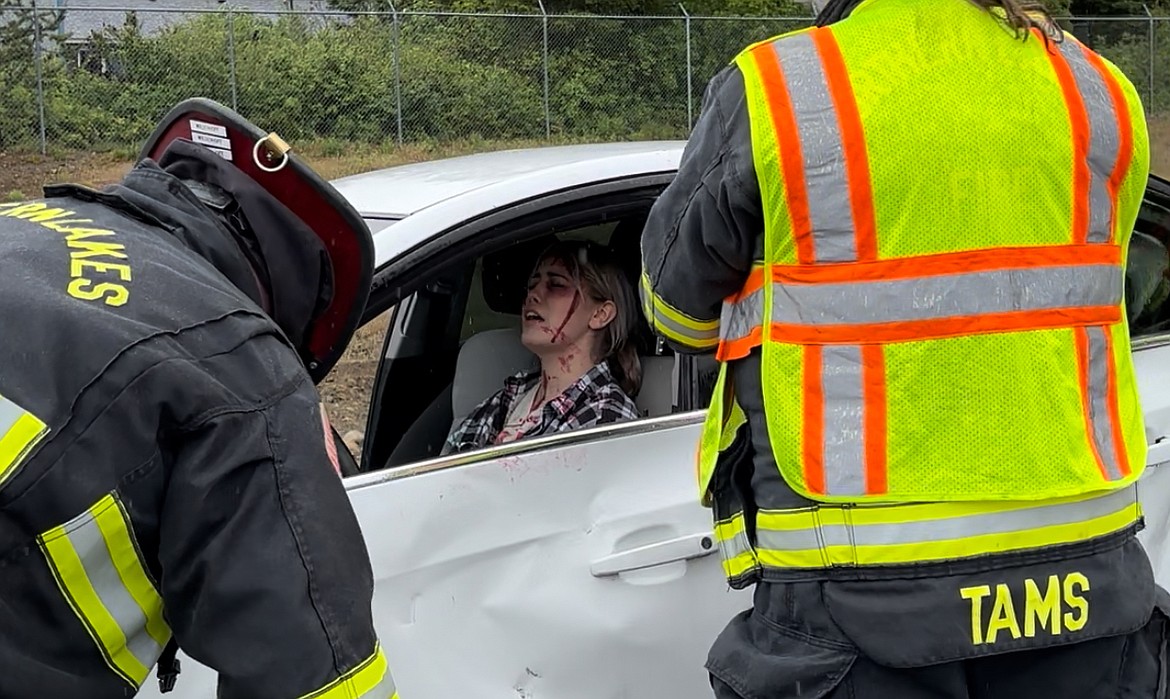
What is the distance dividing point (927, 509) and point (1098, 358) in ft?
1.13

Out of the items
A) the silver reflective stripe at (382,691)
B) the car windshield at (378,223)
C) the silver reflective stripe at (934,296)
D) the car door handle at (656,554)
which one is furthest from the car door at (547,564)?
the silver reflective stripe at (382,691)

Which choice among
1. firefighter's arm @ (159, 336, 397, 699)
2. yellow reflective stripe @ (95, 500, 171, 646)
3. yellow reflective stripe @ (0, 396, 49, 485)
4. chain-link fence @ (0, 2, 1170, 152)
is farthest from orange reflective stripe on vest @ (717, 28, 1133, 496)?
chain-link fence @ (0, 2, 1170, 152)

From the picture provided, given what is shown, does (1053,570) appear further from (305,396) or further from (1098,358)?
(305,396)

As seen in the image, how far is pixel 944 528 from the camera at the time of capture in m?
1.82

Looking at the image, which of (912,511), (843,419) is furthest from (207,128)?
(912,511)

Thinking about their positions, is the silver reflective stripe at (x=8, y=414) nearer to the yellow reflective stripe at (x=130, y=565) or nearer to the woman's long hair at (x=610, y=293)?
the yellow reflective stripe at (x=130, y=565)

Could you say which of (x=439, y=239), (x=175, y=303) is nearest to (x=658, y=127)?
(x=439, y=239)

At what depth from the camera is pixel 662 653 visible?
2.46 metres

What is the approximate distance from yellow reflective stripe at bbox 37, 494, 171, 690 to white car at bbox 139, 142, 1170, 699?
0.68m

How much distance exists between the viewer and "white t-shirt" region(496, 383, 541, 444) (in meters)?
3.05

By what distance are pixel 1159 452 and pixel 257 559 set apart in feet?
7.39

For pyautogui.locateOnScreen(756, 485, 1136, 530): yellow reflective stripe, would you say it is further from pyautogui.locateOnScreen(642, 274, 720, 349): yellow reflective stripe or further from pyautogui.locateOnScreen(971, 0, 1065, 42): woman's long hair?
pyautogui.locateOnScreen(971, 0, 1065, 42): woman's long hair

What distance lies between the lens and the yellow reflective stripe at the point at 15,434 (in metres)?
1.20

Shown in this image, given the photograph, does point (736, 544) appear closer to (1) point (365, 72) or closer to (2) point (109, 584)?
(2) point (109, 584)
